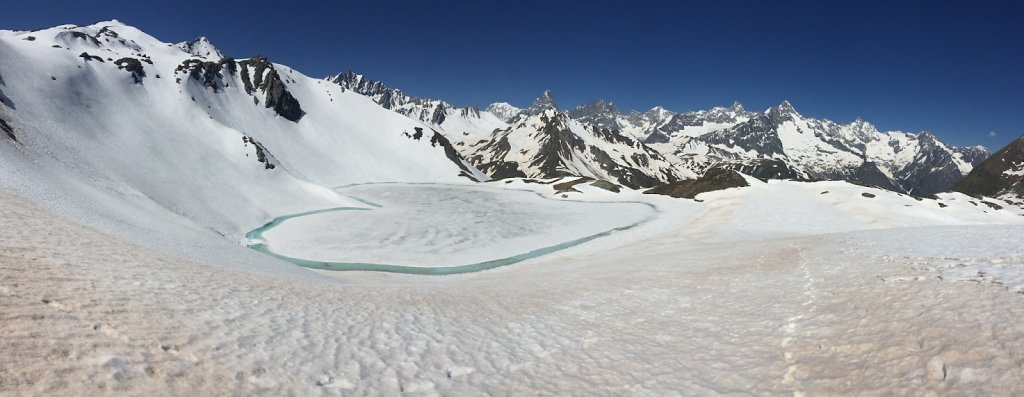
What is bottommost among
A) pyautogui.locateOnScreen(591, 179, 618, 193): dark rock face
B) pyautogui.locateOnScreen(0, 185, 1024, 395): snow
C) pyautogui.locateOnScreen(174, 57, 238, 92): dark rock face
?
pyautogui.locateOnScreen(0, 185, 1024, 395): snow

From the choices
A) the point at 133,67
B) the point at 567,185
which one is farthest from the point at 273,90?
the point at 567,185

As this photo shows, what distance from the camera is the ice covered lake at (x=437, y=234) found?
41250 mm

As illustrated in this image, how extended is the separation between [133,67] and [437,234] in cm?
11000

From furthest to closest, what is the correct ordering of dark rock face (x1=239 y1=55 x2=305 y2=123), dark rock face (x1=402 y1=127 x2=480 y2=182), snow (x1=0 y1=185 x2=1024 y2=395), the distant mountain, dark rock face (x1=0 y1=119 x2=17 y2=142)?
dark rock face (x1=402 y1=127 x2=480 y2=182), dark rock face (x1=239 y1=55 x2=305 y2=123), the distant mountain, dark rock face (x1=0 y1=119 x2=17 y2=142), snow (x1=0 y1=185 x2=1024 y2=395)

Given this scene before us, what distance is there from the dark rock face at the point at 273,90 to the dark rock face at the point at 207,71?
24.8 ft

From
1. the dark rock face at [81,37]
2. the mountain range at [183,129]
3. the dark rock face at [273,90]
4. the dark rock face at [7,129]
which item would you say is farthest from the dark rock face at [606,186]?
the dark rock face at [81,37]

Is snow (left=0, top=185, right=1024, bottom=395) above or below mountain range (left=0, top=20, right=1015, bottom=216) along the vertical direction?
below

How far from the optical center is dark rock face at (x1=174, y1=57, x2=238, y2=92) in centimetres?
13509

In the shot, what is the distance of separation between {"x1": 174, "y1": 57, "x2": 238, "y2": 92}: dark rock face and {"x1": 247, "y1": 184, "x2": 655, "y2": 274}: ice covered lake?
9589 cm

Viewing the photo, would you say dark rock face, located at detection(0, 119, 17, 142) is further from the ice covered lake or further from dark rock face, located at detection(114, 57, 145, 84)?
dark rock face, located at detection(114, 57, 145, 84)

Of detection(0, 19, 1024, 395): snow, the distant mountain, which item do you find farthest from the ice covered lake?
the distant mountain

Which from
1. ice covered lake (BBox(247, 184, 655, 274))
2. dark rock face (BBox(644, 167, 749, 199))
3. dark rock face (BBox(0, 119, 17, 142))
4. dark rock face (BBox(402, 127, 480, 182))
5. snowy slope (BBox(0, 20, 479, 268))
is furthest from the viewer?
dark rock face (BBox(402, 127, 480, 182))

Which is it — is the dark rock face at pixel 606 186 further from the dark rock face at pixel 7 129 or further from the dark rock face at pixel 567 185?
the dark rock face at pixel 7 129

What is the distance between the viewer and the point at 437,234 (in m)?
52.9
